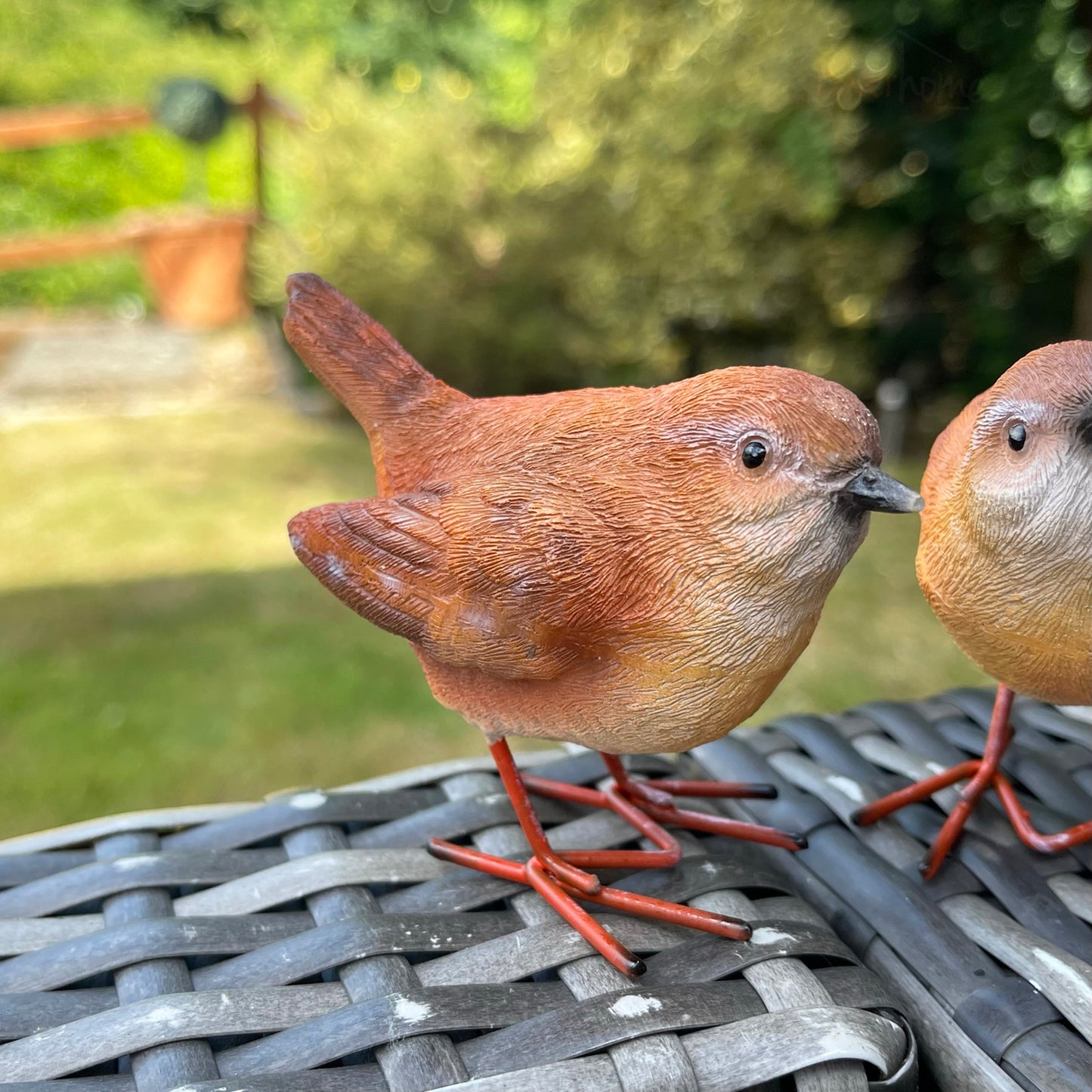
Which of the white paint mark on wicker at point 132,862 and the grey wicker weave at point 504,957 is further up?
the white paint mark on wicker at point 132,862

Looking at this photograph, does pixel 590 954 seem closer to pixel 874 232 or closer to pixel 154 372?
pixel 874 232

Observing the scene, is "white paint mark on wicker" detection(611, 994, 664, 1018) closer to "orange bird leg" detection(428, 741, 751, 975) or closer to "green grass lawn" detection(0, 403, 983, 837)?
"orange bird leg" detection(428, 741, 751, 975)

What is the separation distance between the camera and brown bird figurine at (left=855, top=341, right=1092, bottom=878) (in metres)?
0.65

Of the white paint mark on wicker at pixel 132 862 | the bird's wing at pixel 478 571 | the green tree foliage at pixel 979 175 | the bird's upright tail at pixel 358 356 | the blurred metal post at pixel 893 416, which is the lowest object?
the white paint mark on wicker at pixel 132 862

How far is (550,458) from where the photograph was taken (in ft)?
2.25

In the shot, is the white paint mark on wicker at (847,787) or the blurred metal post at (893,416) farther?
the blurred metal post at (893,416)

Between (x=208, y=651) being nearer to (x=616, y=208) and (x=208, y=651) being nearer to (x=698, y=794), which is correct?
(x=698, y=794)

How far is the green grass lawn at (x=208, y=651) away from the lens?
1.86 meters

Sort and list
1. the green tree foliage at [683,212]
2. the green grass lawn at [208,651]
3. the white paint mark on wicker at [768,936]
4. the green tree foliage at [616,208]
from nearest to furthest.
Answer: the white paint mark on wicker at [768,936] < the green grass lawn at [208,651] < the green tree foliage at [683,212] < the green tree foliage at [616,208]

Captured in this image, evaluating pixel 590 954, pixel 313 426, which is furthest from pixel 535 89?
pixel 590 954

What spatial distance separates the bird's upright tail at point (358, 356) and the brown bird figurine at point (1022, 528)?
0.39 meters

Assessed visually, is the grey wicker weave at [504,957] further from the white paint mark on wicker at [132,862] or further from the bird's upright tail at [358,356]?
the bird's upright tail at [358,356]

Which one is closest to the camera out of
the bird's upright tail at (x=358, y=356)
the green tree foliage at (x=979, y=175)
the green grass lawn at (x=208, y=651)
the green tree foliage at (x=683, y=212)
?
the bird's upright tail at (x=358, y=356)

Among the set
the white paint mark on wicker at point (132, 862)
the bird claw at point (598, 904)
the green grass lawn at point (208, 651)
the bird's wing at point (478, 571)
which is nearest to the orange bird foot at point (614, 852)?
the bird claw at point (598, 904)
